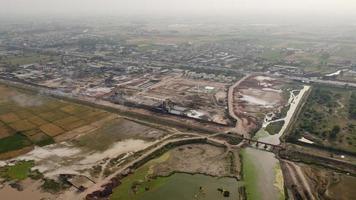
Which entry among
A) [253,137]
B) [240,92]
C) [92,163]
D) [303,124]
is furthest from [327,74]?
[92,163]

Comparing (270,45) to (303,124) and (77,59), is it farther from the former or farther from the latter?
(303,124)

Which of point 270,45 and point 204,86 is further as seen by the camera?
point 270,45

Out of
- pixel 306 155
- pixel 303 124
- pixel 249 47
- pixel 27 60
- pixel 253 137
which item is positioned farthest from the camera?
pixel 249 47

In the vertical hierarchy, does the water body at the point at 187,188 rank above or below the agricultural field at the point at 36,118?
above

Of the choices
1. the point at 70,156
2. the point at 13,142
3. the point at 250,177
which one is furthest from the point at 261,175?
the point at 13,142

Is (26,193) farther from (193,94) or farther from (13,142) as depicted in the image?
(193,94)

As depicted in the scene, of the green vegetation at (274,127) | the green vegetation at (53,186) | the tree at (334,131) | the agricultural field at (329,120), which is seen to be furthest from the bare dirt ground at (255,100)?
the green vegetation at (53,186)

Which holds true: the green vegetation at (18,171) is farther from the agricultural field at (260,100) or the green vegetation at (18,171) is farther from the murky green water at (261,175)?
the agricultural field at (260,100)

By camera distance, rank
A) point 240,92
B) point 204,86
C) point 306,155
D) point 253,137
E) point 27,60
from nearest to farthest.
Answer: point 306,155 → point 253,137 → point 240,92 → point 204,86 → point 27,60
